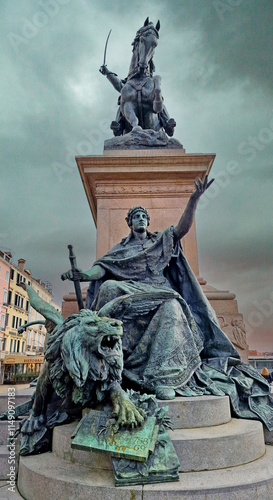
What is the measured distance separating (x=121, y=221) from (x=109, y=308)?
11.7 ft

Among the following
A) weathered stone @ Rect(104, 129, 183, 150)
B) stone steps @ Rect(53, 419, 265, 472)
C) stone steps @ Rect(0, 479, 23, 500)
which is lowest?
stone steps @ Rect(0, 479, 23, 500)

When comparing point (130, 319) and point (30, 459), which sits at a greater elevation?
point (130, 319)

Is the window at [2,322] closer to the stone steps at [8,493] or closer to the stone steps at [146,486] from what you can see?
the stone steps at [8,493]

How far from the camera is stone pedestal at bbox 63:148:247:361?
6.54 metres

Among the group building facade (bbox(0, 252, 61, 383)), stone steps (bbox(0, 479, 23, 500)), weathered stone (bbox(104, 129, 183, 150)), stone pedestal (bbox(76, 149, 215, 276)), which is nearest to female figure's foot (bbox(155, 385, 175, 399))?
stone steps (bbox(0, 479, 23, 500))

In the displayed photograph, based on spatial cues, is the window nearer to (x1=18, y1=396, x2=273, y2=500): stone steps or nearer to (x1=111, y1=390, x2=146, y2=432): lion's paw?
(x1=18, y1=396, x2=273, y2=500): stone steps

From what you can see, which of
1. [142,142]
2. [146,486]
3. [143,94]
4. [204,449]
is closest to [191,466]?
[204,449]

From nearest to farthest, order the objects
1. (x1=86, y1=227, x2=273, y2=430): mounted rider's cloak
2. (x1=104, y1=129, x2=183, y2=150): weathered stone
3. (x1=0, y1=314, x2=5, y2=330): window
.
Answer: (x1=86, y1=227, x2=273, y2=430): mounted rider's cloak
(x1=104, y1=129, x2=183, y2=150): weathered stone
(x1=0, y1=314, x2=5, y2=330): window

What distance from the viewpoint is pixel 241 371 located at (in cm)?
391

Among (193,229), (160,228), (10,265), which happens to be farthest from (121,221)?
(10,265)

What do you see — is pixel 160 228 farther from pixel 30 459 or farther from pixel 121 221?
pixel 30 459

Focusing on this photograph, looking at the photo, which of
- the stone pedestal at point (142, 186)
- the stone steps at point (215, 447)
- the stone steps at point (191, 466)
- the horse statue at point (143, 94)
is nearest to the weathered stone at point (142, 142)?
the horse statue at point (143, 94)

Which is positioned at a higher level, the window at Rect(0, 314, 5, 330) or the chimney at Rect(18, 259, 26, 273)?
the chimney at Rect(18, 259, 26, 273)

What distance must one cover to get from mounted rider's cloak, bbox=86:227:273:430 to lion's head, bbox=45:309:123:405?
1.65 ft
